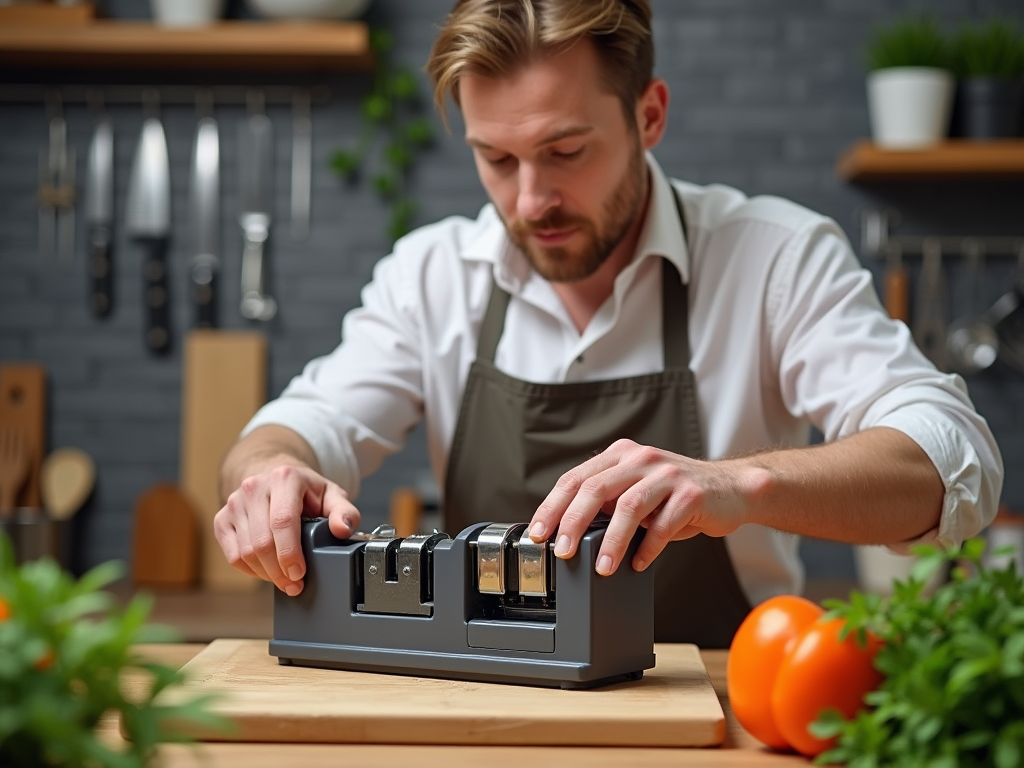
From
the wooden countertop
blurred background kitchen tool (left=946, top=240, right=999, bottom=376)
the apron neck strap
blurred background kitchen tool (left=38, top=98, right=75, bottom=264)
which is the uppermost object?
blurred background kitchen tool (left=38, top=98, right=75, bottom=264)

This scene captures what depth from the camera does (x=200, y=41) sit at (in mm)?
3193

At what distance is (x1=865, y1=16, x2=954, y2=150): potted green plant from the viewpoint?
3188 mm

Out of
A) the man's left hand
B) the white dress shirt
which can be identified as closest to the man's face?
the white dress shirt

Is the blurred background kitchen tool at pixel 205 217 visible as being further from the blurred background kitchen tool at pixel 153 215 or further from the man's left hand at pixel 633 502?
the man's left hand at pixel 633 502

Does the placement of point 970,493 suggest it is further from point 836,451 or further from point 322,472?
point 322,472

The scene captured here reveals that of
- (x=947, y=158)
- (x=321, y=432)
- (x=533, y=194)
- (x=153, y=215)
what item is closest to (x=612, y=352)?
(x=533, y=194)

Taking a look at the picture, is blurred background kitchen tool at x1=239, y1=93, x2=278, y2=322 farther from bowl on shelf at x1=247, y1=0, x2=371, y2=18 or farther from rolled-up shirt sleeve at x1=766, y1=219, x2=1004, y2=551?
rolled-up shirt sleeve at x1=766, y1=219, x2=1004, y2=551

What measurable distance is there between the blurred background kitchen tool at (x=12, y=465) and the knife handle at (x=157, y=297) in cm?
43

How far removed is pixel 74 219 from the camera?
11.3ft

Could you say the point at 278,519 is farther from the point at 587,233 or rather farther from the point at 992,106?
the point at 992,106

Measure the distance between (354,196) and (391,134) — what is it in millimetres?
198

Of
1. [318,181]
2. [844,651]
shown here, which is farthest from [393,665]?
[318,181]

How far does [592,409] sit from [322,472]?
433mm

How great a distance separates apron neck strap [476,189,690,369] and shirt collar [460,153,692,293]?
0.02 meters
